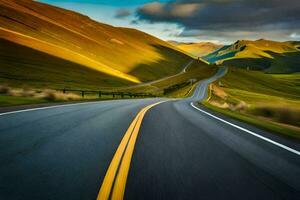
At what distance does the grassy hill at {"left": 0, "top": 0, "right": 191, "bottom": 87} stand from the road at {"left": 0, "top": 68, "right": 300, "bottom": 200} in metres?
53.0

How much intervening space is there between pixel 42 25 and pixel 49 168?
127 metres

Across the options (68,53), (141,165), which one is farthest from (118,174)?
(68,53)

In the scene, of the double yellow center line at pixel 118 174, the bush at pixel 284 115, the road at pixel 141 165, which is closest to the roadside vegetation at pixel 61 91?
the road at pixel 141 165

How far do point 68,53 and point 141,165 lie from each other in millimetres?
95223

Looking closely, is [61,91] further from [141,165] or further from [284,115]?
[141,165]

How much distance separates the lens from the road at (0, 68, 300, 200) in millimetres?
4406

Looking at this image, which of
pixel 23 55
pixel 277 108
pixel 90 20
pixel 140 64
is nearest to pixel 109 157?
pixel 277 108

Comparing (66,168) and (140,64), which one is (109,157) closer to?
(66,168)

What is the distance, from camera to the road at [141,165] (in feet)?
14.5

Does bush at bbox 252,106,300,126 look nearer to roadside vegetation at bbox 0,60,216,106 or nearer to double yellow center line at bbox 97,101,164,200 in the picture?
double yellow center line at bbox 97,101,164,200

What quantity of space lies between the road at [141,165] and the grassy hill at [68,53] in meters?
53.0

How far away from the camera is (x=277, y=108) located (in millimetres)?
20188

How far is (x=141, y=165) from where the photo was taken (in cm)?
576

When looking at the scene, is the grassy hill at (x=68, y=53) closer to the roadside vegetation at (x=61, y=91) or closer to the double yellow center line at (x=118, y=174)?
the roadside vegetation at (x=61, y=91)
